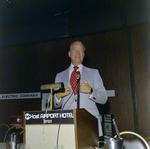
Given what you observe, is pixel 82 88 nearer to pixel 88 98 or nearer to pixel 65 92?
pixel 65 92

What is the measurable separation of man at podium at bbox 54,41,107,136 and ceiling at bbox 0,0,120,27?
2.40 metres

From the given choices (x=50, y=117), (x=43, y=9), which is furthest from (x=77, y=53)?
(x=43, y=9)

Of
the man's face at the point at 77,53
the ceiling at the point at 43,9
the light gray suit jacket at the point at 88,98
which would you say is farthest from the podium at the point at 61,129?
the ceiling at the point at 43,9

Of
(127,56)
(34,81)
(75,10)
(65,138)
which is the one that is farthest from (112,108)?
(65,138)

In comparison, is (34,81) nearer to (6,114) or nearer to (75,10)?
(6,114)

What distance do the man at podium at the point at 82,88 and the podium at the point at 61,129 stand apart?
1.18 ft

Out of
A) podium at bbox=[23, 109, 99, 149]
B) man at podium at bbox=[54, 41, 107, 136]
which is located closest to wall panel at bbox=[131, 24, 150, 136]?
man at podium at bbox=[54, 41, 107, 136]

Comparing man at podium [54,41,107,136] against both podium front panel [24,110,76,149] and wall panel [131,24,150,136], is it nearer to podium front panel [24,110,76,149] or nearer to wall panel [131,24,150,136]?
podium front panel [24,110,76,149]

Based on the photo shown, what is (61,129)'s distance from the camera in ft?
3.31

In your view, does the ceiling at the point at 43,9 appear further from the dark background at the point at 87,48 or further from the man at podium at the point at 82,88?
the man at podium at the point at 82,88

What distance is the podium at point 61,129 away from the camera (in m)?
0.97

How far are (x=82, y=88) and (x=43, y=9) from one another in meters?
3.32

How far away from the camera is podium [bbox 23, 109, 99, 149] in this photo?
3.18 ft

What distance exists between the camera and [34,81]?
4738 mm
